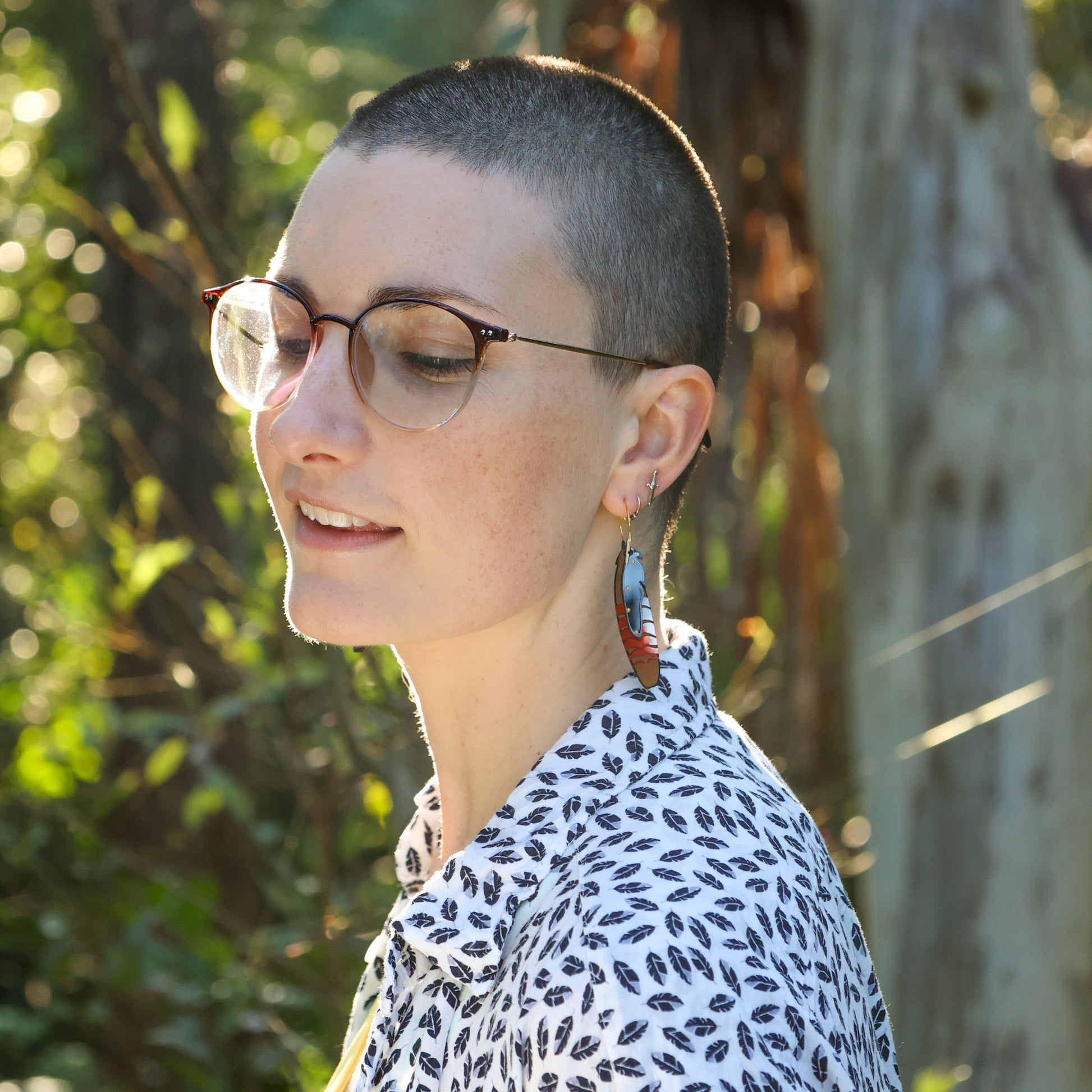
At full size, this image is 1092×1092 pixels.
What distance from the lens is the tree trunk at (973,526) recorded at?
262 centimetres

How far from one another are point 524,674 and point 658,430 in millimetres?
304

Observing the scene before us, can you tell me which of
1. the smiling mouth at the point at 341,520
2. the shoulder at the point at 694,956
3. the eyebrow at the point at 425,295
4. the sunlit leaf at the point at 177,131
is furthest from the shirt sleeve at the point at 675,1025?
the sunlit leaf at the point at 177,131

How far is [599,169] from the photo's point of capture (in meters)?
1.34

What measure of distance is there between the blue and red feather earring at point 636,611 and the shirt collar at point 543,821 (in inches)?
0.8

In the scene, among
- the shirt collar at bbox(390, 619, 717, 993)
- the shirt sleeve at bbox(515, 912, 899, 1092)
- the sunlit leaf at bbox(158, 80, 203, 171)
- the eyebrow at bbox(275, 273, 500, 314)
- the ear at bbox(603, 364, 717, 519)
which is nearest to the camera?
the shirt sleeve at bbox(515, 912, 899, 1092)

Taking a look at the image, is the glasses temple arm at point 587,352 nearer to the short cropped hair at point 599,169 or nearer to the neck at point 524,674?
the short cropped hair at point 599,169

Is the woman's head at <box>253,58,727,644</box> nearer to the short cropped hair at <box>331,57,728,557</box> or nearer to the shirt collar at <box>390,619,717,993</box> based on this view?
the short cropped hair at <box>331,57,728,557</box>

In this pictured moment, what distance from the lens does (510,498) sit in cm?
126

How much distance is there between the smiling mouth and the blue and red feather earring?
0.80 feet

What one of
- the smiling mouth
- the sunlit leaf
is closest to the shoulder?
the smiling mouth

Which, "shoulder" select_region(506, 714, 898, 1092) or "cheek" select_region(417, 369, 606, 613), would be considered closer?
"shoulder" select_region(506, 714, 898, 1092)

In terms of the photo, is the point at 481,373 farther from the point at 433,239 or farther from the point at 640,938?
the point at 640,938

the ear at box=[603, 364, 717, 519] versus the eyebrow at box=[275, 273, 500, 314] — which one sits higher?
the eyebrow at box=[275, 273, 500, 314]

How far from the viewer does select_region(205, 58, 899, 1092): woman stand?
38.2 inches
